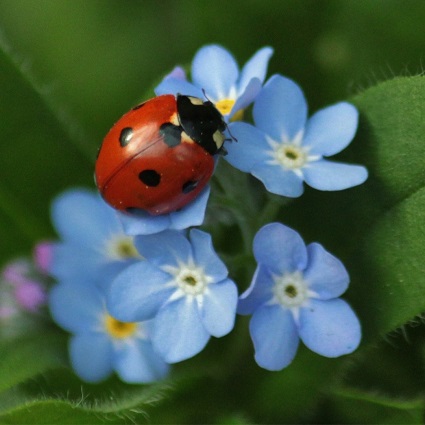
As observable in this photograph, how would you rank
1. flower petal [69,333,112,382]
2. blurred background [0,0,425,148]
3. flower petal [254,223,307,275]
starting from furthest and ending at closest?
1. blurred background [0,0,425,148]
2. flower petal [69,333,112,382]
3. flower petal [254,223,307,275]

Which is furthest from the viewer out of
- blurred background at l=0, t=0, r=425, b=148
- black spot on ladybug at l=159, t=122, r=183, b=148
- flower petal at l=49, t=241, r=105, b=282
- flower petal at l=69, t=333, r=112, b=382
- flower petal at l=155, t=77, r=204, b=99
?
blurred background at l=0, t=0, r=425, b=148

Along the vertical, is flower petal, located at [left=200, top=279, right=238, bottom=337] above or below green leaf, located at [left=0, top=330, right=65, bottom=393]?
below

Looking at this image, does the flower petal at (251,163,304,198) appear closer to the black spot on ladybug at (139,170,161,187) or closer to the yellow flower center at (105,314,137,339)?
the black spot on ladybug at (139,170,161,187)

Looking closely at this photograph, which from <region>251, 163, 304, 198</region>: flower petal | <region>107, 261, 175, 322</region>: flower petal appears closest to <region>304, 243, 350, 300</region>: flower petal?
<region>251, 163, 304, 198</region>: flower petal

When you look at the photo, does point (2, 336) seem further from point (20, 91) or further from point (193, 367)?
point (20, 91)

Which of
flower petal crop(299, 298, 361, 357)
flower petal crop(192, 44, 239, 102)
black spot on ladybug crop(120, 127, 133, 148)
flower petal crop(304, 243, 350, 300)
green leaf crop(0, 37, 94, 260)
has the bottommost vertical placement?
flower petal crop(299, 298, 361, 357)

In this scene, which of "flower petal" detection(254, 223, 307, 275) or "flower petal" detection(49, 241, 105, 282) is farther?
"flower petal" detection(49, 241, 105, 282)

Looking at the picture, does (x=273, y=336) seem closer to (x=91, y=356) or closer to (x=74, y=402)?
(x=74, y=402)
